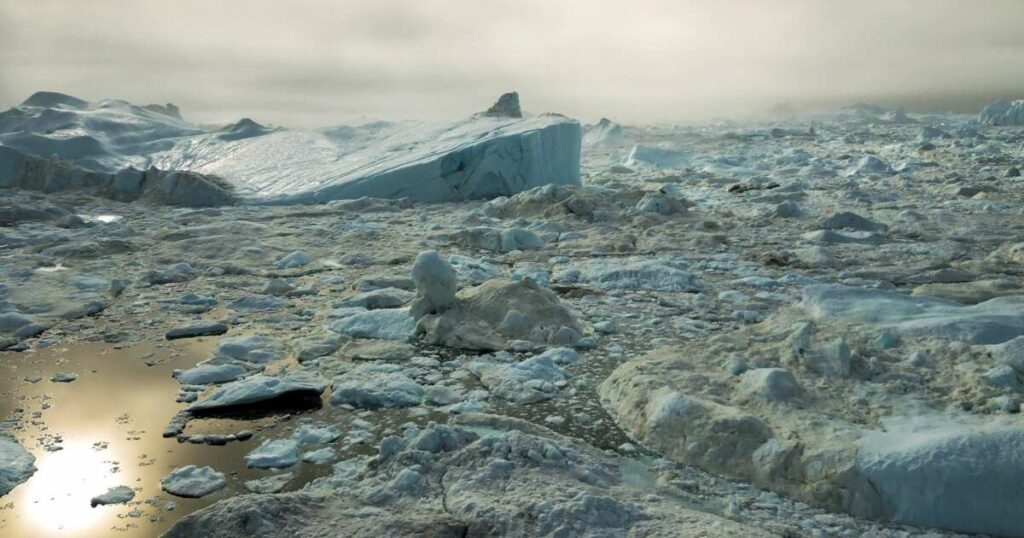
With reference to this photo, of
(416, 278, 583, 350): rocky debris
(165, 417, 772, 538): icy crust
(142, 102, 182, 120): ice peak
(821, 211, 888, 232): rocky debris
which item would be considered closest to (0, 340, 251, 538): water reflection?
(165, 417, 772, 538): icy crust

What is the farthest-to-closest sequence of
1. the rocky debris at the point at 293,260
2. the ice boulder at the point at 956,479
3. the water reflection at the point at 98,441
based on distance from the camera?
the rocky debris at the point at 293,260
the water reflection at the point at 98,441
the ice boulder at the point at 956,479

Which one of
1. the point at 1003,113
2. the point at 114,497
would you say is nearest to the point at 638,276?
the point at 114,497

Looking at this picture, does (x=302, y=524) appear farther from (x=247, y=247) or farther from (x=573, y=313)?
(x=247, y=247)

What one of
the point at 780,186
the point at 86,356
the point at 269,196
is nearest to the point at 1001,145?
the point at 780,186

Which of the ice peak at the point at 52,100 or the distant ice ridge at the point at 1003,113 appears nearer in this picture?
the ice peak at the point at 52,100

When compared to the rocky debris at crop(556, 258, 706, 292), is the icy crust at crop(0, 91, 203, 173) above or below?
above

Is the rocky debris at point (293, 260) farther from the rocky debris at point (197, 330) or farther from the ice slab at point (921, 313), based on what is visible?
the ice slab at point (921, 313)

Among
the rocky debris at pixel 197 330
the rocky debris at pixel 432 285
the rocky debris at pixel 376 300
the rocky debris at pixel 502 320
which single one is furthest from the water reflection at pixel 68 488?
the rocky debris at pixel 376 300

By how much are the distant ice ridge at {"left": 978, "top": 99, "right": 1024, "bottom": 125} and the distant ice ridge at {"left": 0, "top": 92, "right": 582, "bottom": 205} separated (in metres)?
21.5

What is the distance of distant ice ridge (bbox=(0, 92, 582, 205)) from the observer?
36.3 feet

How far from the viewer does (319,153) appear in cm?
1303

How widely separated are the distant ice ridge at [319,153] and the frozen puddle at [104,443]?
7.08 metres

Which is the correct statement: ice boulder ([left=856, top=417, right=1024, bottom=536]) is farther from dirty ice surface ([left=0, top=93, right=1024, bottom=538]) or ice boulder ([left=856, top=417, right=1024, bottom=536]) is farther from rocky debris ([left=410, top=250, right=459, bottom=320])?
rocky debris ([left=410, top=250, right=459, bottom=320])

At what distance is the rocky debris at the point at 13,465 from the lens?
2.64m
